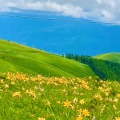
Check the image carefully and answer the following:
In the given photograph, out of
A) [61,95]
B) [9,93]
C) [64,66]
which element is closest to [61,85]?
[61,95]

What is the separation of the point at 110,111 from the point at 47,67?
105 meters

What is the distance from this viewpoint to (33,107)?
408 inches

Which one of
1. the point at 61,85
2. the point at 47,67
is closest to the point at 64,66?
the point at 47,67

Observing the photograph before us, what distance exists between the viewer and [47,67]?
116m

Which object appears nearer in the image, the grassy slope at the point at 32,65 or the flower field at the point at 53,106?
the flower field at the point at 53,106

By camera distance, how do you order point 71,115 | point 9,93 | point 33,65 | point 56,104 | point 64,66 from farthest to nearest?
point 64,66 < point 33,65 < point 9,93 < point 56,104 < point 71,115

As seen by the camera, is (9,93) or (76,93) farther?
(76,93)

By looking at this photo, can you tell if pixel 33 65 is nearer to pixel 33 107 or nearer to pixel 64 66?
pixel 64 66

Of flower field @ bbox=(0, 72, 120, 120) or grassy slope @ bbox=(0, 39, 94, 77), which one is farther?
grassy slope @ bbox=(0, 39, 94, 77)

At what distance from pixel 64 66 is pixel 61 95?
141 metres

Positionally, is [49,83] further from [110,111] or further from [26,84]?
[110,111]

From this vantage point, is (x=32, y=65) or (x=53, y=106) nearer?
(x=53, y=106)

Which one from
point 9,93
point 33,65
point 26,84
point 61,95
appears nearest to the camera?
point 9,93

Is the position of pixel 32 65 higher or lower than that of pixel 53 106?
higher
